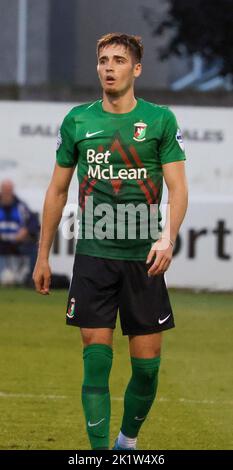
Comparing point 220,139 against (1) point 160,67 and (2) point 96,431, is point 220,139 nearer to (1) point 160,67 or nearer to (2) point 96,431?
(2) point 96,431

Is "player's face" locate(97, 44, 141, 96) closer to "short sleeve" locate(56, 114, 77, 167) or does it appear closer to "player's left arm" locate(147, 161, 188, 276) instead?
"short sleeve" locate(56, 114, 77, 167)

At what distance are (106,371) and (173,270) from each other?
15756 mm

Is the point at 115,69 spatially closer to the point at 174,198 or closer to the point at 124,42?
the point at 124,42

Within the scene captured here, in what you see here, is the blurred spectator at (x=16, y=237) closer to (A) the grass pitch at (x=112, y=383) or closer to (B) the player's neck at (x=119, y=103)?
(A) the grass pitch at (x=112, y=383)

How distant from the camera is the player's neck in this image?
813 centimetres

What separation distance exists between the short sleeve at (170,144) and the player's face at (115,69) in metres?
0.29

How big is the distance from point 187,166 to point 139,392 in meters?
15.8

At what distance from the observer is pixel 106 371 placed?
8102mm

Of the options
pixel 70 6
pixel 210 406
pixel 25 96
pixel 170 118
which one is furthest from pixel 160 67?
pixel 170 118

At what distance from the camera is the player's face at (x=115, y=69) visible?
8055 mm

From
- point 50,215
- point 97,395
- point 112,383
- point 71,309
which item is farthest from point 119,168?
point 112,383

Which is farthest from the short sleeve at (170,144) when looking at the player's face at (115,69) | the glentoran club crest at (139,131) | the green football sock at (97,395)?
the green football sock at (97,395)

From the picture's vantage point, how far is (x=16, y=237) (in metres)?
23.4

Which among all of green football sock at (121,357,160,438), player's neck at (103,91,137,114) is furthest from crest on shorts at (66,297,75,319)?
player's neck at (103,91,137,114)
